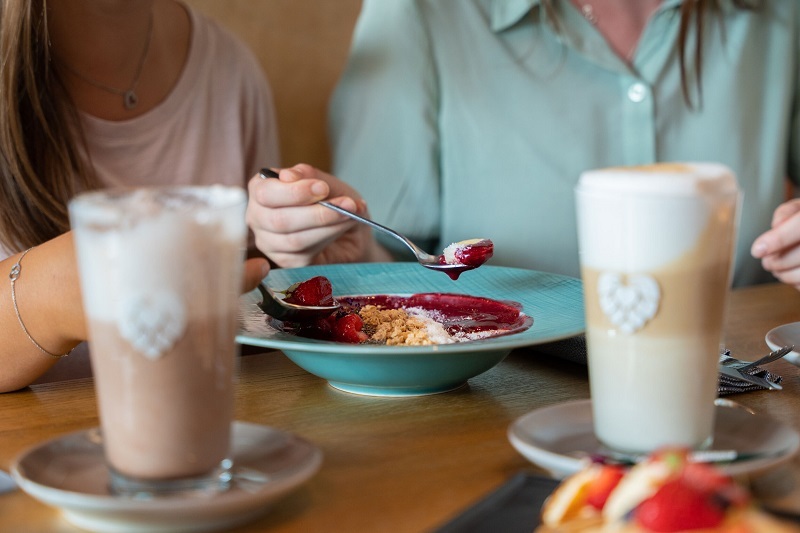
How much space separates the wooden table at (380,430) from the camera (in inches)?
22.9

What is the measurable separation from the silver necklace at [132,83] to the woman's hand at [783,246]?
0.97 m

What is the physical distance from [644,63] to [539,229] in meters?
0.37

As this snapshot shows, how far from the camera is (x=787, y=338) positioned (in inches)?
37.7

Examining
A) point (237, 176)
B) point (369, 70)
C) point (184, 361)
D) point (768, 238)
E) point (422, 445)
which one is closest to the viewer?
point (184, 361)

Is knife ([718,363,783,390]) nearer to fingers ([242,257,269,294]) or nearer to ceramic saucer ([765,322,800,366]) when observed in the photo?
ceramic saucer ([765,322,800,366])

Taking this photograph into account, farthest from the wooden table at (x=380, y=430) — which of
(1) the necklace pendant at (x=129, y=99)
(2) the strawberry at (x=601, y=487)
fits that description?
(1) the necklace pendant at (x=129, y=99)

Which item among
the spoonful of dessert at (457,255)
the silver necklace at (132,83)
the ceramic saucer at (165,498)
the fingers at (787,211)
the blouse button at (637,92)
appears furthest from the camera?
the blouse button at (637,92)

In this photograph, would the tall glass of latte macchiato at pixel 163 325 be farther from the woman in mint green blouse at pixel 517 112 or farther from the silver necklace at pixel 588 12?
the silver necklace at pixel 588 12

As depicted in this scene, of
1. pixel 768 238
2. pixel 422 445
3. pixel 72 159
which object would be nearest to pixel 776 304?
pixel 768 238

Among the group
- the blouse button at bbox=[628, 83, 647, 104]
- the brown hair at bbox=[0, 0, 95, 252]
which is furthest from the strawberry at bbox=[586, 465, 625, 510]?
the blouse button at bbox=[628, 83, 647, 104]

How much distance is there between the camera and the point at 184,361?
547 millimetres

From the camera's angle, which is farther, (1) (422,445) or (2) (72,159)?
(2) (72,159)

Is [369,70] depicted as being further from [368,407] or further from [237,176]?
[368,407]

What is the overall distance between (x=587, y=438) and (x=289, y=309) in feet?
1.13
